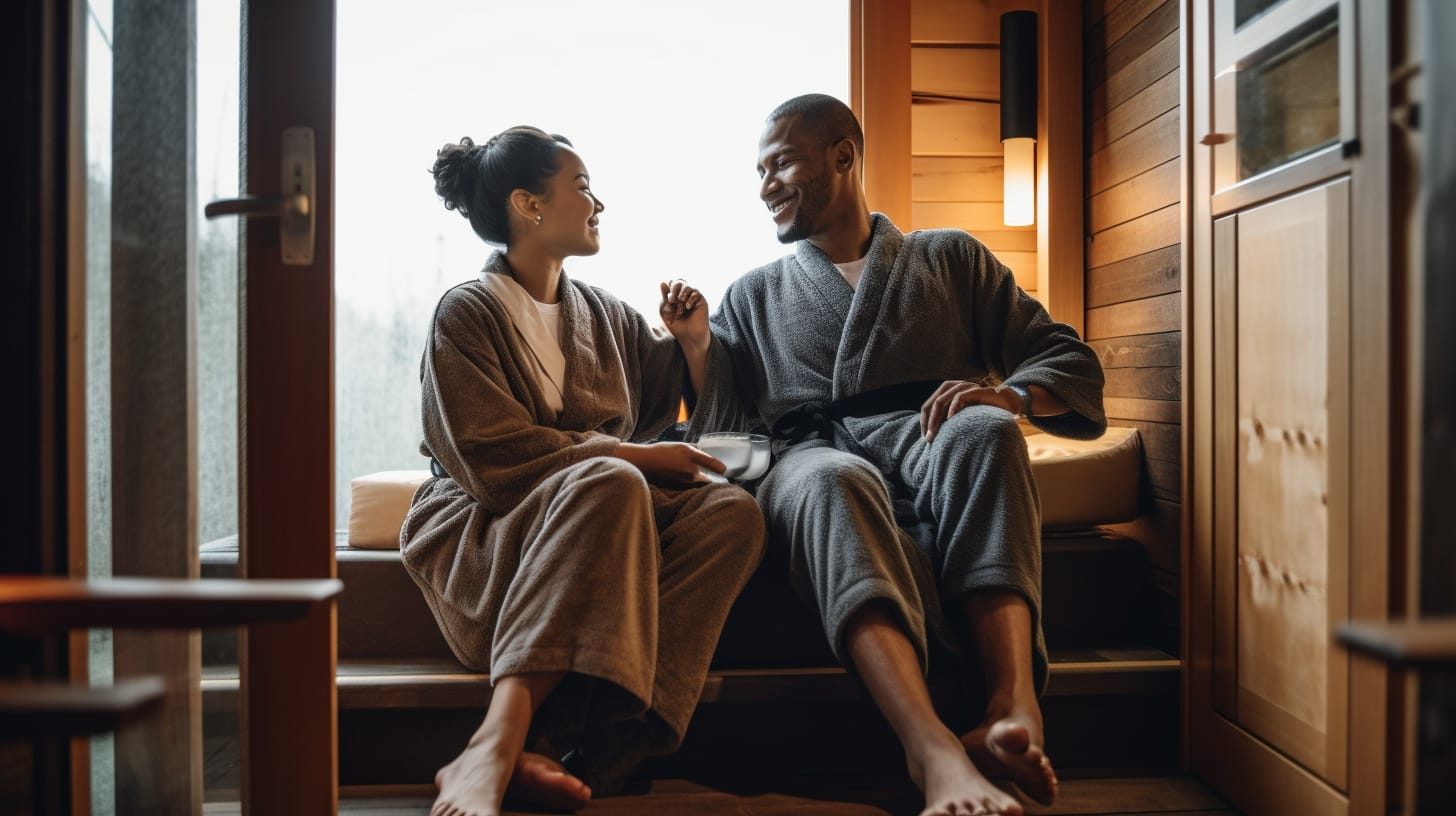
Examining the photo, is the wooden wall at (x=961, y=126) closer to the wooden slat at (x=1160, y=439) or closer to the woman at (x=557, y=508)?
the wooden slat at (x=1160, y=439)

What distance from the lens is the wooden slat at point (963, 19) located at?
2320 mm

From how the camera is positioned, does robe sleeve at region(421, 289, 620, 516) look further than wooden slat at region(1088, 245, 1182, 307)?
No

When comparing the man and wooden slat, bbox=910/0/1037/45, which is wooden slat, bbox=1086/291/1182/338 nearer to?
the man

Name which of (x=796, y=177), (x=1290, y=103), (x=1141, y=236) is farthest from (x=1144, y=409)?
(x=796, y=177)

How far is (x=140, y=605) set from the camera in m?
0.67

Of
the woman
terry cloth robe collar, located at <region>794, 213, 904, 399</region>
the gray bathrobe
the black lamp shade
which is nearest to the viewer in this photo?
the woman

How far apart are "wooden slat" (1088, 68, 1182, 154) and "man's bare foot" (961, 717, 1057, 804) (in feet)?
3.70

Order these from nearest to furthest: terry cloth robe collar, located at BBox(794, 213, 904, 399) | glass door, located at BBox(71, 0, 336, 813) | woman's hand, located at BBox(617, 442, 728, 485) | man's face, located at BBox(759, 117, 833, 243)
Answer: glass door, located at BBox(71, 0, 336, 813)
woman's hand, located at BBox(617, 442, 728, 485)
terry cloth robe collar, located at BBox(794, 213, 904, 399)
man's face, located at BBox(759, 117, 833, 243)

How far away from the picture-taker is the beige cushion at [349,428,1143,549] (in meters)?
1.80

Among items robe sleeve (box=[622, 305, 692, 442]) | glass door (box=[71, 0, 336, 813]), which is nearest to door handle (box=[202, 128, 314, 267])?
glass door (box=[71, 0, 336, 813])

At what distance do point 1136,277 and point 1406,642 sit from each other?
1529mm

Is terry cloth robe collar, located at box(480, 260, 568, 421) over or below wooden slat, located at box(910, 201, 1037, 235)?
below

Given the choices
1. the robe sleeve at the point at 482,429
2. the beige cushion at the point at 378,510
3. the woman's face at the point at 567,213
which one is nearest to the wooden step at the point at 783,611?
the beige cushion at the point at 378,510

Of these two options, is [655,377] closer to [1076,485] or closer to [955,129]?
[1076,485]
